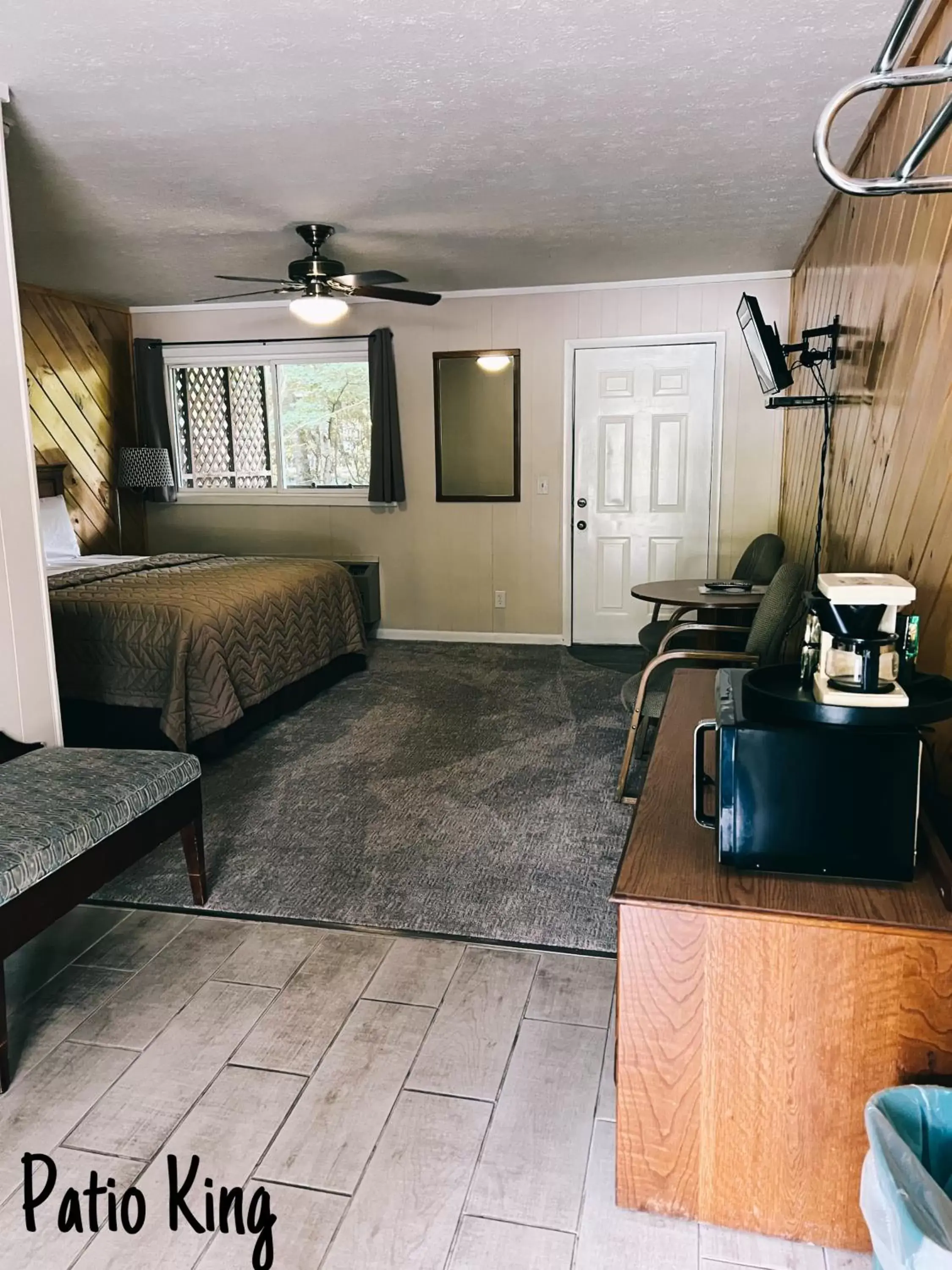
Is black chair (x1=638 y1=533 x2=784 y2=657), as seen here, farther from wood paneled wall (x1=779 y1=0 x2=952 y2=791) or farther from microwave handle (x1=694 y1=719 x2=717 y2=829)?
microwave handle (x1=694 y1=719 x2=717 y2=829)

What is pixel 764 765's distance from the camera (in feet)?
4.31

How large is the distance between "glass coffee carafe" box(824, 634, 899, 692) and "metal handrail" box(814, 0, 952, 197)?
24.4 inches

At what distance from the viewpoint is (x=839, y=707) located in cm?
128

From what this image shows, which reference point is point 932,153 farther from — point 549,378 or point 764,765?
point 549,378

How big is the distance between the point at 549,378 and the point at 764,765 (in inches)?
181

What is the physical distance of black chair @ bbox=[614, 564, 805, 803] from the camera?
9.36ft

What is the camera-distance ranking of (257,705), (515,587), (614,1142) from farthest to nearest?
(515,587), (257,705), (614,1142)

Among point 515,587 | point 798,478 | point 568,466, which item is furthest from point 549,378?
point 798,478

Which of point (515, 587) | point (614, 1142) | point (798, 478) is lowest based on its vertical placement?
point (614, 1142)

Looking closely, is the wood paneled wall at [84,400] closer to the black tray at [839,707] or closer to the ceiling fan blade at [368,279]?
the ceiling fan blade at [368,279]

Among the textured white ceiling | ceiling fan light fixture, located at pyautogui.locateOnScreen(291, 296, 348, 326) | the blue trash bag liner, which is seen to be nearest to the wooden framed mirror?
the textured white ceiling

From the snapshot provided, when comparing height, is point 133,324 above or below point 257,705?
above

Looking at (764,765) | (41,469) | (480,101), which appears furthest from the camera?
(41,469)

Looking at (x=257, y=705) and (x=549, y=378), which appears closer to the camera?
(x=257, y=705)
